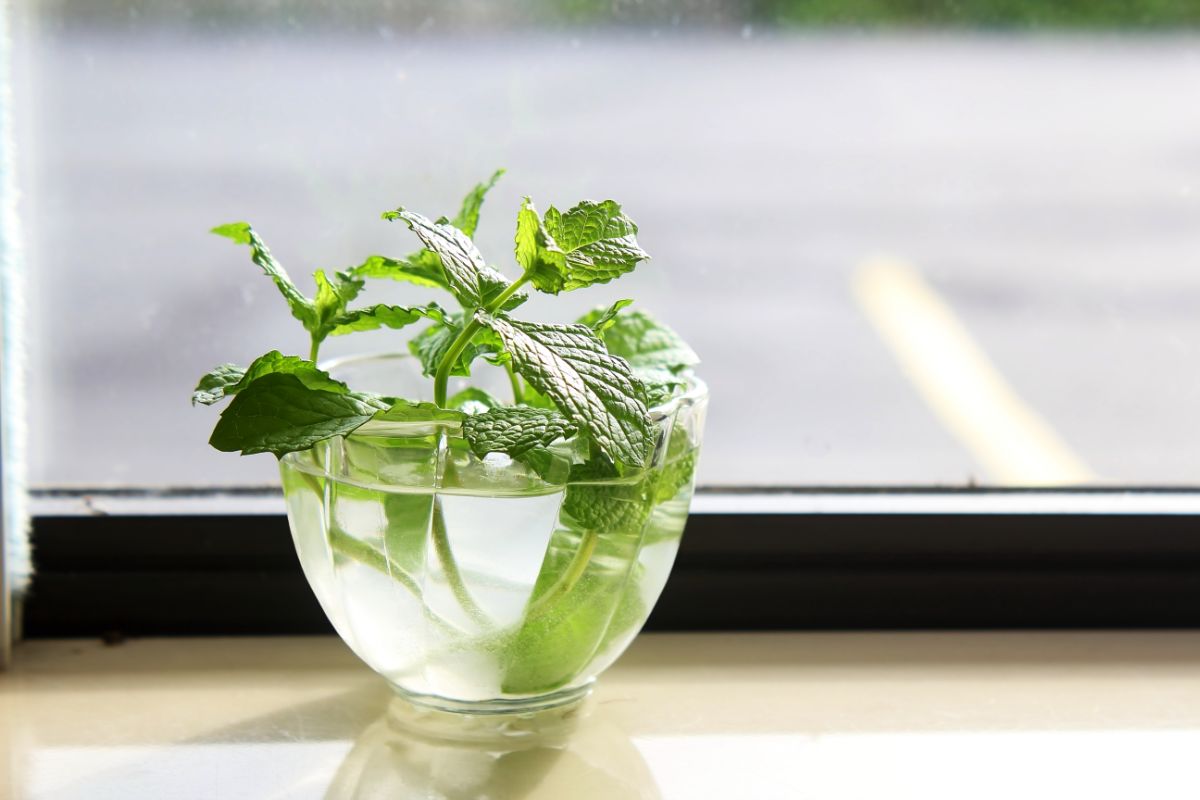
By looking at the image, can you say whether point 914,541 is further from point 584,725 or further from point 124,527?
point 124,527

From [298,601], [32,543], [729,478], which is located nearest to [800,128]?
[729,478]

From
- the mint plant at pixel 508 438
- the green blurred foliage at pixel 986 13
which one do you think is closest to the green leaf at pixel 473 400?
the mint plant at pixel 508 438

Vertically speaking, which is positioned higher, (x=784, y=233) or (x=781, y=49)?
(x=781, y=49)

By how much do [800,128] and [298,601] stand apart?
48 centimetres

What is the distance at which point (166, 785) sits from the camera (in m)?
0.61

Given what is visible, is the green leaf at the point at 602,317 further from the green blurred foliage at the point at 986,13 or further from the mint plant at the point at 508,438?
the green blurred foliage at the point at 986,13

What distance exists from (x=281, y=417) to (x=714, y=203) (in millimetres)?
436

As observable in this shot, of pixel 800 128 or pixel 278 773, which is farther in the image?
pixel 800 128

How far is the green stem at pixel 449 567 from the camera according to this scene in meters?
0.56

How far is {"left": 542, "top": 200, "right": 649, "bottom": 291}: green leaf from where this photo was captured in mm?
576

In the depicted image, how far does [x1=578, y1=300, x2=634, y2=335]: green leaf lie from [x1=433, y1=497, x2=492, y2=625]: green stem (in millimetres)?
115

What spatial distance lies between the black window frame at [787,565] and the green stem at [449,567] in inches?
9.6

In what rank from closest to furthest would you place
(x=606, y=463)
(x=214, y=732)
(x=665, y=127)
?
(x=606, y=463), (x=214, y=732), (x=665, y=127)

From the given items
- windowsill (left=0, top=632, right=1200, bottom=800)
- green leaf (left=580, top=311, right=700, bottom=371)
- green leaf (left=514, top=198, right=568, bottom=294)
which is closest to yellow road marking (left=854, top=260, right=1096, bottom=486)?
windowsill (left=0, top=632, right=1200, bottom=800)
